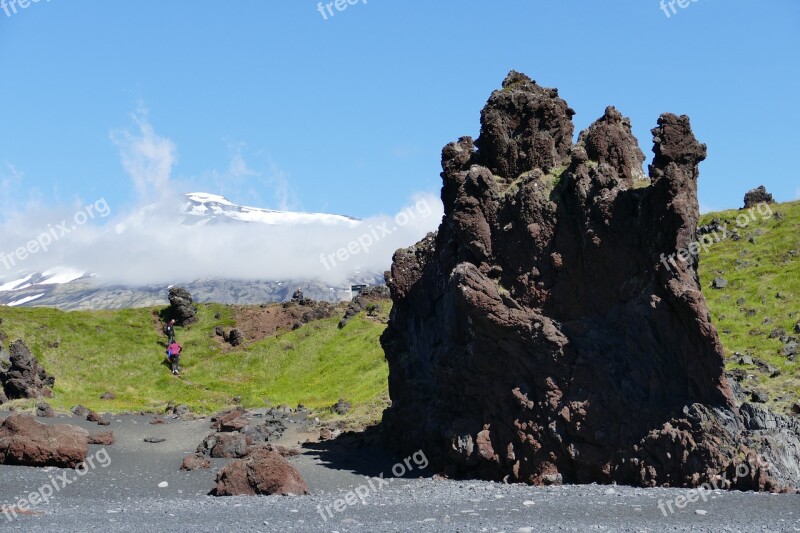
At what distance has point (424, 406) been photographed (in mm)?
37406

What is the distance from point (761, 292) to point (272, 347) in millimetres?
45811

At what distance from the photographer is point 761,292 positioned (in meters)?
52.9

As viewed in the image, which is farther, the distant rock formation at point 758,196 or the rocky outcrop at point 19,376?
the distant rock formation at point 758,196

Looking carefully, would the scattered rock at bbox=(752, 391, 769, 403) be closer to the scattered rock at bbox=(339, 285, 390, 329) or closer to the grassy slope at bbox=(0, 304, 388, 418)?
the grassy slope at bbox=(0, 304, 388, 418)

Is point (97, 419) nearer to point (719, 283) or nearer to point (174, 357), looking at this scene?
point (174, 357)

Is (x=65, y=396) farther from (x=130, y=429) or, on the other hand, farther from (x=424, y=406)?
(x=424, y=406)

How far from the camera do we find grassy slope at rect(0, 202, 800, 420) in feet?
174

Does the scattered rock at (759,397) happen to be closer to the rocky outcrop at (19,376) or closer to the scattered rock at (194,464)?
the scattered rock at (194,464)

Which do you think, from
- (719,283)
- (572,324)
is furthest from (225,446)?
(719,283)

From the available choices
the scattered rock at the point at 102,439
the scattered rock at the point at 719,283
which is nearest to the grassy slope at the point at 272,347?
the scattered rock at the point at 719,283

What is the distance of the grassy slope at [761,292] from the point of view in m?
40.5

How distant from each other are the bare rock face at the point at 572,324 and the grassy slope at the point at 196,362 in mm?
25426

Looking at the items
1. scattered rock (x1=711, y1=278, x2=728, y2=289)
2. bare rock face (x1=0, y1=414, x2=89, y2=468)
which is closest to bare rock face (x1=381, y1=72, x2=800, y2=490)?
bare rock face (x1=0, y1=414, x2=89, y2=468)

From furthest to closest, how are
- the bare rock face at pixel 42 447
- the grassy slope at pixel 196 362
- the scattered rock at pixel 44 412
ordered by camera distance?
the grassy slope at pixel 196 362 < the scattered rock at pixel 44 412 < the bare rock face at pixel 42 447
